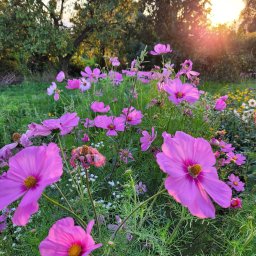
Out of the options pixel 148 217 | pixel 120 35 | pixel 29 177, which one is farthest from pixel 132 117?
pixel 120 35

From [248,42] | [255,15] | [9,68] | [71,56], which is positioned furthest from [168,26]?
[255,15]

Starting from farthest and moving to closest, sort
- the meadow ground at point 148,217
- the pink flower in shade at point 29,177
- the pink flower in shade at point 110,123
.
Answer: the pink flower in shade at point 110,123 → the meadow ground at point 148,217 → the pink flower in shade at point 29,177

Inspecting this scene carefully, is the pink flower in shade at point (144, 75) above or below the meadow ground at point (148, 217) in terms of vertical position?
above

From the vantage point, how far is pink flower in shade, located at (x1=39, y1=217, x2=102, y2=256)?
0.66 meters

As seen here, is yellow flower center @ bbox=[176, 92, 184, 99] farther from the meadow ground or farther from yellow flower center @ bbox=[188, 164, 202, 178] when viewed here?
yellow flower center @ bbox=[188, 164, 202, 178]

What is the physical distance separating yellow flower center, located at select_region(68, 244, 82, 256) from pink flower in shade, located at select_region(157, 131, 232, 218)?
0.22 metres

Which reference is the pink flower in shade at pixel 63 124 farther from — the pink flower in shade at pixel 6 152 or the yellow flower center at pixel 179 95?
the yellow flower center at pixel 179 95

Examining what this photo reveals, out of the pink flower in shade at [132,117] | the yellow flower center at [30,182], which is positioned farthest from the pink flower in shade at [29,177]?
the pink flower in shade at [132,117]

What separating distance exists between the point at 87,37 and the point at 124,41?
60.3 inches

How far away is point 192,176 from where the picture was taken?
71 cm

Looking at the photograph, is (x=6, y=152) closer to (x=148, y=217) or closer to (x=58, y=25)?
(x=148, y=217)

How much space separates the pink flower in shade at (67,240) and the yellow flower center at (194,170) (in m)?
0.23

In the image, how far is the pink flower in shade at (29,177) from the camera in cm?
64

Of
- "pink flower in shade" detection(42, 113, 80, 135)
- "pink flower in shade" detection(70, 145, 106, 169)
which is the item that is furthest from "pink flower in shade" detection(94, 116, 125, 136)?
"pink flower in shade" detection(70, 145, 106, 169)
